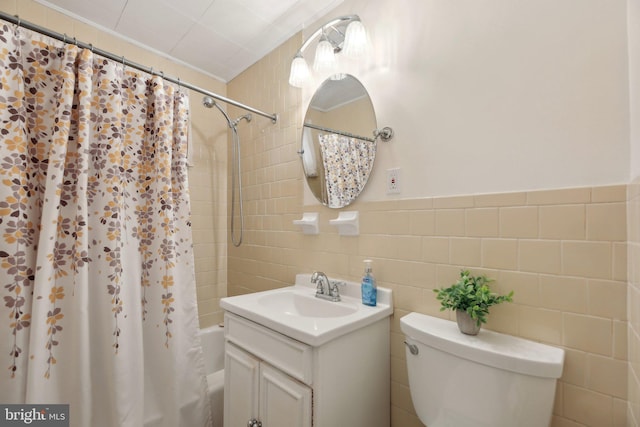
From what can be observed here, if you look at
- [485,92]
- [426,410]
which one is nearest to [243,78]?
[485,92]

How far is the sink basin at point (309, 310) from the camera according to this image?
0.95 metres

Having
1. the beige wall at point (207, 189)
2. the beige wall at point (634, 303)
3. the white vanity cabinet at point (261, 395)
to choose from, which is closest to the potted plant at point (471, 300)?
the beige wall at point (634, 303)

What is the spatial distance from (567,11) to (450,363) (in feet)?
3.64

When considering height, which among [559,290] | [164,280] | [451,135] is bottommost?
[164,280]

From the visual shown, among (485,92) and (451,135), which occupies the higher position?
(485,92)

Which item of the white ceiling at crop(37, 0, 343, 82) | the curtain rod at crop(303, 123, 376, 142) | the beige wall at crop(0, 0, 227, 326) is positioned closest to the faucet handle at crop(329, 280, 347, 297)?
the curtain rod at crop(303, 123, 376, 142)

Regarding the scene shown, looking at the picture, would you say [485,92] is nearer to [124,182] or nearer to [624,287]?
[624,287]

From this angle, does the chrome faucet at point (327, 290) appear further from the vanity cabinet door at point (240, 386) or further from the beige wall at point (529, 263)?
the vanity cabinet door at point (240, 386)

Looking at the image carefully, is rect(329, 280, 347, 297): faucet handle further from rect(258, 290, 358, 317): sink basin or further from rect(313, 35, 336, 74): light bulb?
rect(313, 35, 336, 74): light bulb

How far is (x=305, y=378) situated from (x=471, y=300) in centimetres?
59

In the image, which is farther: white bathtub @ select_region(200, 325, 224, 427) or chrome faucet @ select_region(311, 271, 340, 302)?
white bathtub @ select_region(200, 325, 224, 427)

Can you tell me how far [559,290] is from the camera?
0.83 m

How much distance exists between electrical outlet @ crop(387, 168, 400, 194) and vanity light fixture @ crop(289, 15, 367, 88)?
1.87ft

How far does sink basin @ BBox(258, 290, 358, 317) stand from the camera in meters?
1.26
